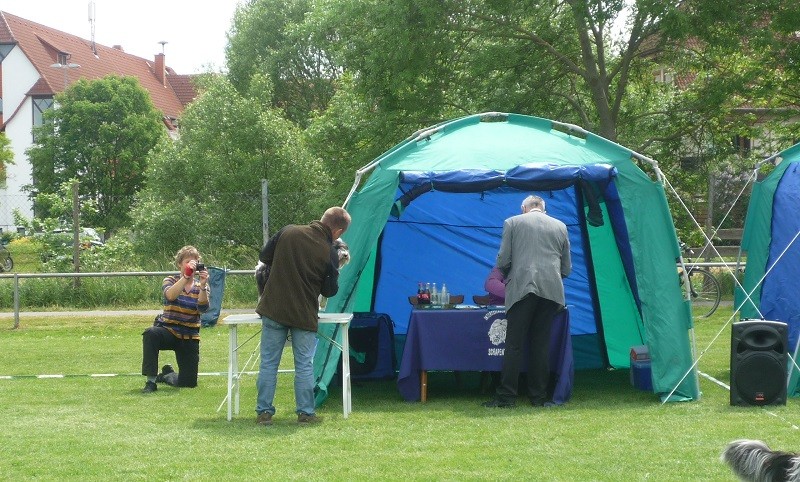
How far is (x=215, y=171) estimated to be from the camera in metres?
22.6

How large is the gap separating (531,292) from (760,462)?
406cm

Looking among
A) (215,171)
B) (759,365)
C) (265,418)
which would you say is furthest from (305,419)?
(215,171)

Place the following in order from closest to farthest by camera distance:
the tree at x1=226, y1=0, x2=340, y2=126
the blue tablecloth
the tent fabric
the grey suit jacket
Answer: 1. the grey suit jacket
2. the tent fabric
3. the blue tablecloth
4. the tree at x1=226, y1=0, x2=340, y2=126

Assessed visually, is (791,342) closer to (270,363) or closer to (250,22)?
(270,363)

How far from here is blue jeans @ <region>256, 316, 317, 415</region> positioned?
7688 millimetres

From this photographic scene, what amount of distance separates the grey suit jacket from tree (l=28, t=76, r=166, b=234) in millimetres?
34274

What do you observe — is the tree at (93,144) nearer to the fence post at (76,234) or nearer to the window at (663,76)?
the fence post at (76,234)

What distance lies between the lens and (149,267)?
18.8m

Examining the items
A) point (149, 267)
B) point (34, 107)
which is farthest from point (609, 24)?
point (34, 107)

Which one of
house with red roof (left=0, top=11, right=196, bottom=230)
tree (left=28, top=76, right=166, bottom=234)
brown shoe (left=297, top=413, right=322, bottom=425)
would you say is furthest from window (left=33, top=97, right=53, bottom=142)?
brown shoe (left=297, top=413, right=322, bottom=425)

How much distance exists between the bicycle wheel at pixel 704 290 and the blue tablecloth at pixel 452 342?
24.7ft

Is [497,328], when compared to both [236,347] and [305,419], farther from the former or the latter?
[236,347]

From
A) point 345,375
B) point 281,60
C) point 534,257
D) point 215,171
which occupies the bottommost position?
point 345,375

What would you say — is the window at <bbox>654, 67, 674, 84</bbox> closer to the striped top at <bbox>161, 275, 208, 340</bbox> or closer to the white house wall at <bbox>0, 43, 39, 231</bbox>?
the striped top at <bbox>161, 275, 208, 340</bbox>
